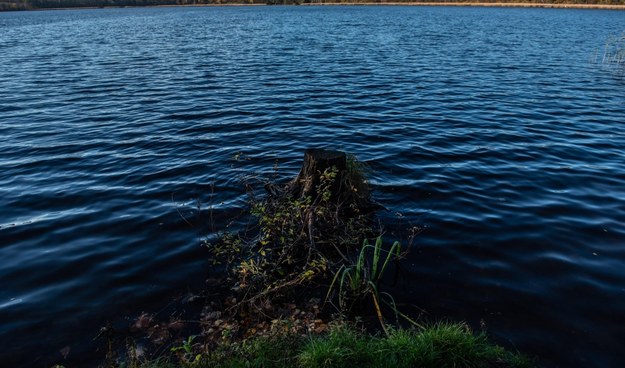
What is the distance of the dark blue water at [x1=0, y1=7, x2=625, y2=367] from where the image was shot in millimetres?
7270

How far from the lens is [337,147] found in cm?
1533

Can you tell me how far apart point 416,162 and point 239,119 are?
8764 mm

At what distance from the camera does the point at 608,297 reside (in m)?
7.32

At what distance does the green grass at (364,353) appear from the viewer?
17.4 feet

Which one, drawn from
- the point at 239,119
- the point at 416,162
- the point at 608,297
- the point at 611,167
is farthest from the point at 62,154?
the point at 611,167

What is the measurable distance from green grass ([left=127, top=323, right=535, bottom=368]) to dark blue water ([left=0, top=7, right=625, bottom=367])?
1250 mm

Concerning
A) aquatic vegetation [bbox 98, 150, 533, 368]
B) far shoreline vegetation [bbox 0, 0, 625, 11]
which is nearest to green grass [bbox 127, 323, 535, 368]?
Result: aquatic vegetation [bbox 98, 150, 533, 368]

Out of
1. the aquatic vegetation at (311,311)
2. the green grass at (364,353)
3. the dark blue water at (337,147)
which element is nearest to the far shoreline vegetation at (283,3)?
the dark blue water at (337,147)

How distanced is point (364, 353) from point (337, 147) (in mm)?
10526

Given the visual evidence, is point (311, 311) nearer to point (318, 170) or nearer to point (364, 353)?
point (364, 353)

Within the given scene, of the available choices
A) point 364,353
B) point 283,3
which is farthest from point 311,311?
point 283,3

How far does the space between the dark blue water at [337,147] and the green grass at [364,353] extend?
1.25 metres

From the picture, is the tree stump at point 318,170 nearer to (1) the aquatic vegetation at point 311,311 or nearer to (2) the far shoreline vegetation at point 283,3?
(1) the aquatic vegetation at point 311,311

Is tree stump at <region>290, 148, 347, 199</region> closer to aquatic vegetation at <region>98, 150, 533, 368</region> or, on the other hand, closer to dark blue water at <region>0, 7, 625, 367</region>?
aquatic vegetation at <region>98, 150, 533, 368</region>
